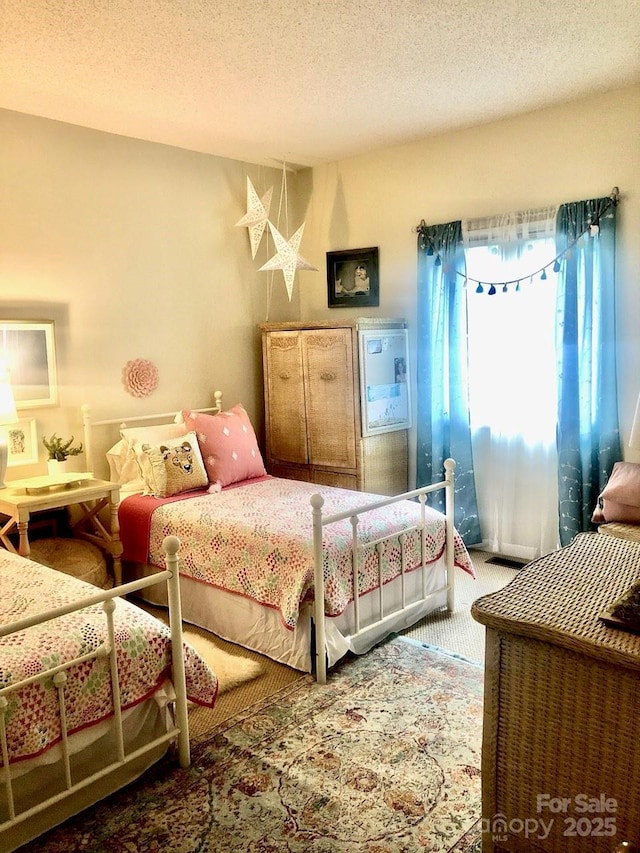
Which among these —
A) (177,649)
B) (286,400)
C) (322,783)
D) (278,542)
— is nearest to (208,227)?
(286,400)

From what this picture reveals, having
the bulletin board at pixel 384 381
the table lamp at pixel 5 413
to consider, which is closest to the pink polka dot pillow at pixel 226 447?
the bulletin board at pixel 384 381

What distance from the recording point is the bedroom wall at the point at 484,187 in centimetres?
357

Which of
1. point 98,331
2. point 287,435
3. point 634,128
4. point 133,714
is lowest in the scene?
point 133,714

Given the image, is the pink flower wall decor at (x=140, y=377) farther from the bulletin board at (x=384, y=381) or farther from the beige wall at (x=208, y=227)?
the bulletin board at (x=384, y=381)

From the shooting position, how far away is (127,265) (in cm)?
411

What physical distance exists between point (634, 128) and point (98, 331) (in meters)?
3.16

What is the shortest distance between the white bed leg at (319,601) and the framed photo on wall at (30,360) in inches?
75.4

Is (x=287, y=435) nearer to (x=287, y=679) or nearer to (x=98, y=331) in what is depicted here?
(x=98, y=331)

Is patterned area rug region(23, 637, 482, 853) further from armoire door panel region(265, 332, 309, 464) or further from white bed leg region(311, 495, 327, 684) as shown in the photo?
armoire door panel region(265, 332, 309, 464)

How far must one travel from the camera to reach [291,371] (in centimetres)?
459

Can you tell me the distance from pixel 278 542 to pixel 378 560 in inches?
18.6

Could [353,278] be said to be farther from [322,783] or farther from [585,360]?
[322,783]

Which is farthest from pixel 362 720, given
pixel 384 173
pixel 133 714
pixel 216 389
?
pixel 384 173

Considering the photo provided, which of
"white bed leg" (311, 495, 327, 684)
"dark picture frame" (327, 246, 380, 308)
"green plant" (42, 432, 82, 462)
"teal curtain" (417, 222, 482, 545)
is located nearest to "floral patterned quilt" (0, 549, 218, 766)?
"white bed leg" (311, 495, 327, 684)
